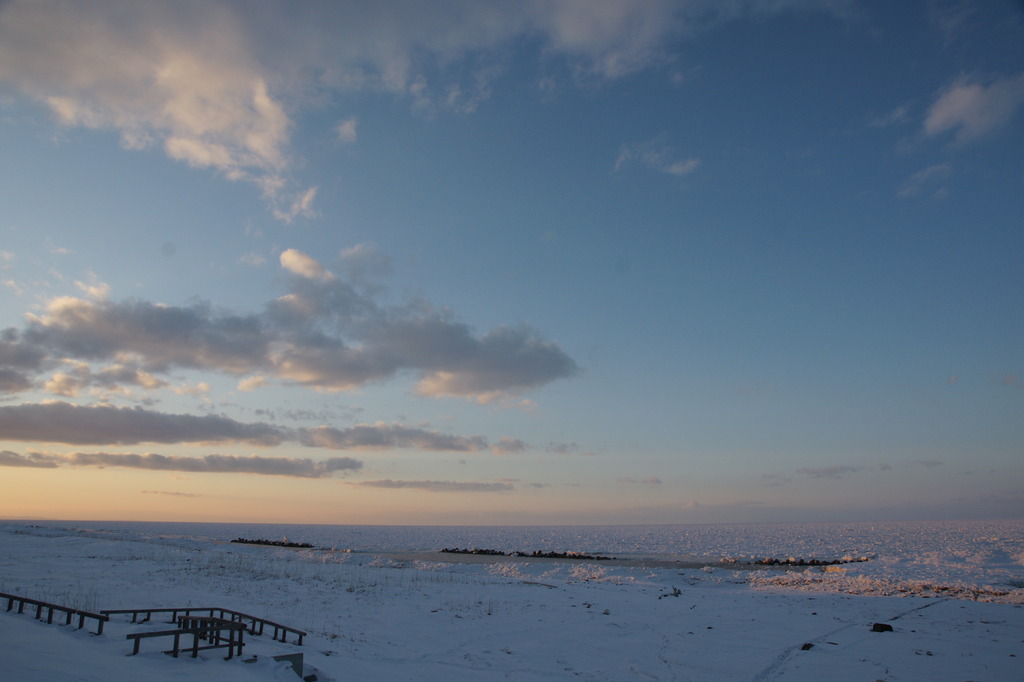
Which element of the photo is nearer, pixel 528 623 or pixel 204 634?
pixel 204 634

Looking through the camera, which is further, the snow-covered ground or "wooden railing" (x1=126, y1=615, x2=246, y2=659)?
the snow-covered ground

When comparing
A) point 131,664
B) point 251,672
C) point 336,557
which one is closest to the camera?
point 131,664

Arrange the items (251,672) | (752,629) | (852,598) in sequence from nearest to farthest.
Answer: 1. (251,672)
2. (752,629)
3. (852,598)

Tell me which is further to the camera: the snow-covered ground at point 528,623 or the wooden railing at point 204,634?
the snow-covered ground at point 528,623

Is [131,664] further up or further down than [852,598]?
further up

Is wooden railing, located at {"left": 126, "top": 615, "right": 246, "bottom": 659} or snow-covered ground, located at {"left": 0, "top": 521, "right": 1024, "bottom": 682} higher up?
wooden railing, located at {"left": 126, "top": 615, "right": 246, "bottom": 659}

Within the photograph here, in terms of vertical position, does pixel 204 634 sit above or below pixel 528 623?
above

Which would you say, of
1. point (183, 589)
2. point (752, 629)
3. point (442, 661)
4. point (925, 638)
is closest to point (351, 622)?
point (442, 661)

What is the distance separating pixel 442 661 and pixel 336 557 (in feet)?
98.6

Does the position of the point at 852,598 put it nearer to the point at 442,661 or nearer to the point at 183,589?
the point at 442,661

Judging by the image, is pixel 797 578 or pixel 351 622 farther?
pixel 797 578

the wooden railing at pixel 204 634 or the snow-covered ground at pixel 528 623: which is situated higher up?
the wooden railing at pixel 204 634

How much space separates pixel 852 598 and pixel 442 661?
20.1 m

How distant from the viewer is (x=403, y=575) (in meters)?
31.3
